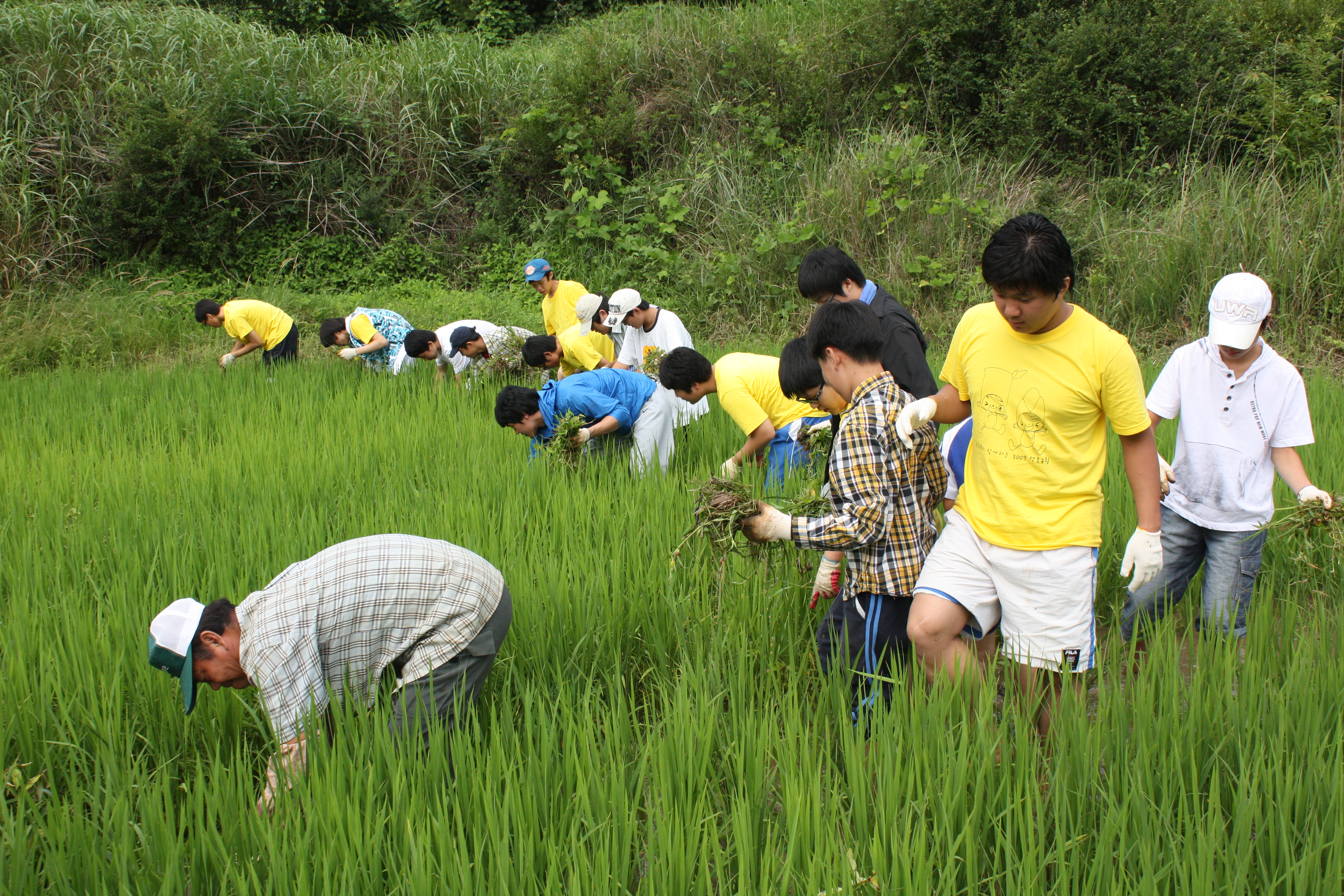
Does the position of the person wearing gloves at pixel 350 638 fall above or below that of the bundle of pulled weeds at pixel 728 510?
below

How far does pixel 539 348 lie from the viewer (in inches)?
207

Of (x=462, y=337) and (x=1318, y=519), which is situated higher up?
(x=1318, y=519)

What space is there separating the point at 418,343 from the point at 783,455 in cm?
351

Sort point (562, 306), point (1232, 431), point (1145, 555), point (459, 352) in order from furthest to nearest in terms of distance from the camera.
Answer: point (562, 306) → point (459, 352) → point (1232, 431) → point (1145, 555)

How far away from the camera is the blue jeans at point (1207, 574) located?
2666 mm

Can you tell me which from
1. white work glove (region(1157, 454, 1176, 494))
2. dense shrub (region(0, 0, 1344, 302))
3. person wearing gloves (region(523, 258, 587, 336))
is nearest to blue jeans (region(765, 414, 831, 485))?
white work glove (region(1157, 454, 1176, 494))

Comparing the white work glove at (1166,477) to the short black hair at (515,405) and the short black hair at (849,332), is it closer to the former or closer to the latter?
the short black hair at (849,332)

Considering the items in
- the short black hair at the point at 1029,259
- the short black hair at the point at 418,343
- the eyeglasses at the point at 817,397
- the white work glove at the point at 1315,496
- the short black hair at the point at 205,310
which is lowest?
the short black hair at the point at 418,343

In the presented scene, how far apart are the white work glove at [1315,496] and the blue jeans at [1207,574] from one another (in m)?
0.15

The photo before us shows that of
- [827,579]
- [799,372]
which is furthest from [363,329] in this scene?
[827,579]

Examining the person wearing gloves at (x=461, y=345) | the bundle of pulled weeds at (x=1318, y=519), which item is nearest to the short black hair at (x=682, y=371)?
the bundle of pulled weeds at (x=1318, y=519)

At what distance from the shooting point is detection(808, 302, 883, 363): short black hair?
233 centimetres

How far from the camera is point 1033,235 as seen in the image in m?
2.01

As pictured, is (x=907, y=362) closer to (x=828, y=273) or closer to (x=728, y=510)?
(x=828, y=273)
